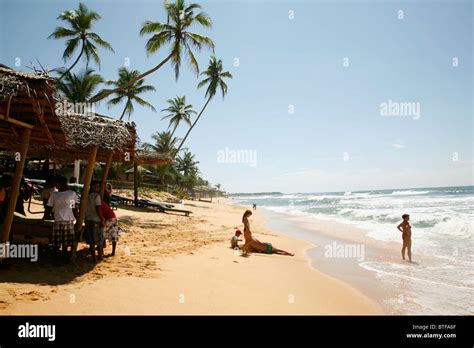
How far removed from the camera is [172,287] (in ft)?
17.0

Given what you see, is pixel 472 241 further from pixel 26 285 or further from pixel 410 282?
pixel 26 285

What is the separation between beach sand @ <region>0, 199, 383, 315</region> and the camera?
4195mm

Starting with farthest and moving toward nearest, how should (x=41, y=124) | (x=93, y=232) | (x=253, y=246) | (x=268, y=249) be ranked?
1. (x=268, y=249)
2. (x=253, y=246)
3. (x=93, y=232)
4. (x=41, y=124)

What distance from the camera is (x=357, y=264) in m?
8.80

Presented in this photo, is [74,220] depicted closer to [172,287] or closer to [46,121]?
[46,121]

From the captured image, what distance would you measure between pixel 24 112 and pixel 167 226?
8861 mm

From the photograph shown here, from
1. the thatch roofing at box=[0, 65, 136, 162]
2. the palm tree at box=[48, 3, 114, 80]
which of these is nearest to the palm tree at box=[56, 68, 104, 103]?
the palm tree at box=[48, 3, 114, 80]

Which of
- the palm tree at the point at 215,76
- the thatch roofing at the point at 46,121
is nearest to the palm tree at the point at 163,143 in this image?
the palm tree at the point at 215,76

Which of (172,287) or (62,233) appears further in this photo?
(62,233)

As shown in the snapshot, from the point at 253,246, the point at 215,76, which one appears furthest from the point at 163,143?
the point at 253,246

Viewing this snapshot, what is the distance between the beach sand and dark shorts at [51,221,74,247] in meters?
0.48

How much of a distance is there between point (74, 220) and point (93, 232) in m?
0.46
